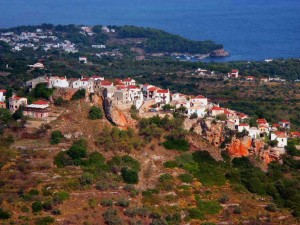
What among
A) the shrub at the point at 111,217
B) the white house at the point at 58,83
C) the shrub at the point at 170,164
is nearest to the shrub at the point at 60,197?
the shrub at the point at 111,217

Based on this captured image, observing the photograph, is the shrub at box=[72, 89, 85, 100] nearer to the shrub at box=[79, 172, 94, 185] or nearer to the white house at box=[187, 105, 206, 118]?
the white house at box=[187, 105, 206, 118]

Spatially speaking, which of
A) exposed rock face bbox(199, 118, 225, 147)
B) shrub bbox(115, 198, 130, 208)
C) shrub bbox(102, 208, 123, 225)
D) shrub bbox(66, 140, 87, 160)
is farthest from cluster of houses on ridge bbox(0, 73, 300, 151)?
shrub bbox(102, 208, 123, 225)

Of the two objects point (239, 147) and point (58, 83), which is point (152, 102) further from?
point (239, 147)

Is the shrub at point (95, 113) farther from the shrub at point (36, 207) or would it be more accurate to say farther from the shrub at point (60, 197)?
the shrub at point (36, 207)

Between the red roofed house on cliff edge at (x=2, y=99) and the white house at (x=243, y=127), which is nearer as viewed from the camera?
the white house at (x=243, y=127)

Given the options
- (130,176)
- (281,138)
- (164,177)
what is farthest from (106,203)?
(281,138)

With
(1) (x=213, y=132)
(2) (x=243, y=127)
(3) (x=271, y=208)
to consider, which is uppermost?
(2) (x=243, y=127)

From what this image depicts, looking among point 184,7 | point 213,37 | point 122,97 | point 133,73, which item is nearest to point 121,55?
point 133,73
